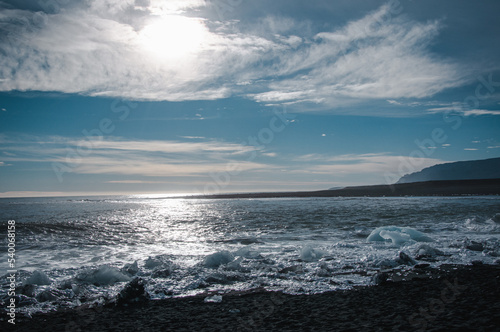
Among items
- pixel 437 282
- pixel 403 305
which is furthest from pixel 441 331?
pixel 437 282

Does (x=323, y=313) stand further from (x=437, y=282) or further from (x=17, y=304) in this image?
(x=17, y=304)

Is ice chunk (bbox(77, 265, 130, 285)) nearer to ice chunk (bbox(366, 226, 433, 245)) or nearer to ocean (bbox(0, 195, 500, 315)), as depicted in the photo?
ocean (bbox(0, 195, 500, 315))

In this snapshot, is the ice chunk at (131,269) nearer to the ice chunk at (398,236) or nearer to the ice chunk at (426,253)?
the ice chunk at (426,253)

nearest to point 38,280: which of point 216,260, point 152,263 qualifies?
point 152,263

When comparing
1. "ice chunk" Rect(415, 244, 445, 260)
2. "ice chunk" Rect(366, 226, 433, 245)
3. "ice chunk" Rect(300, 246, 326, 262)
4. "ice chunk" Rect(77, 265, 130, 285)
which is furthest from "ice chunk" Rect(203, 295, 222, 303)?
"ice chunk" Rect(366, 226, 433, 245)

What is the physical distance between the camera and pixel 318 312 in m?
5.92

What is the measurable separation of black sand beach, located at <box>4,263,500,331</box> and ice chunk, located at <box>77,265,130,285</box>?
210 centimetres

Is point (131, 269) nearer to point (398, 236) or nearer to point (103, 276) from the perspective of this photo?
point (103, 276)

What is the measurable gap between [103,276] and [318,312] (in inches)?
250

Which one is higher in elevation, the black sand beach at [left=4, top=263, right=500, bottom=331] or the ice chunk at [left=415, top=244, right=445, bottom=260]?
the black sand beach at [left=4, top=263, right=500, bottom=331]

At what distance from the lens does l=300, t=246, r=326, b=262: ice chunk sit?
1095cm

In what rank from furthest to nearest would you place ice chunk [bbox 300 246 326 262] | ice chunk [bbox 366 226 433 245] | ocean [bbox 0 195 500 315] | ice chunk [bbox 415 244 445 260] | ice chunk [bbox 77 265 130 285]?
ice chunk [bbox 366 226 433 245]
ice chunk [bbox 300 246 326 262]
ice chunk [bbox 415 244 445 260]
ice chunk [bbox 77 265 130 285]
ocean [bbox 0 195 500 315]

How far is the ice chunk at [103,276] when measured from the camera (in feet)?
28.6

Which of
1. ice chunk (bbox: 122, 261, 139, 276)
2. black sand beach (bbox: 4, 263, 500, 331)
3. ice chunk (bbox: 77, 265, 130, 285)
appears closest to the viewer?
black sand beach (bbox: 4, 263, 500, 331)
